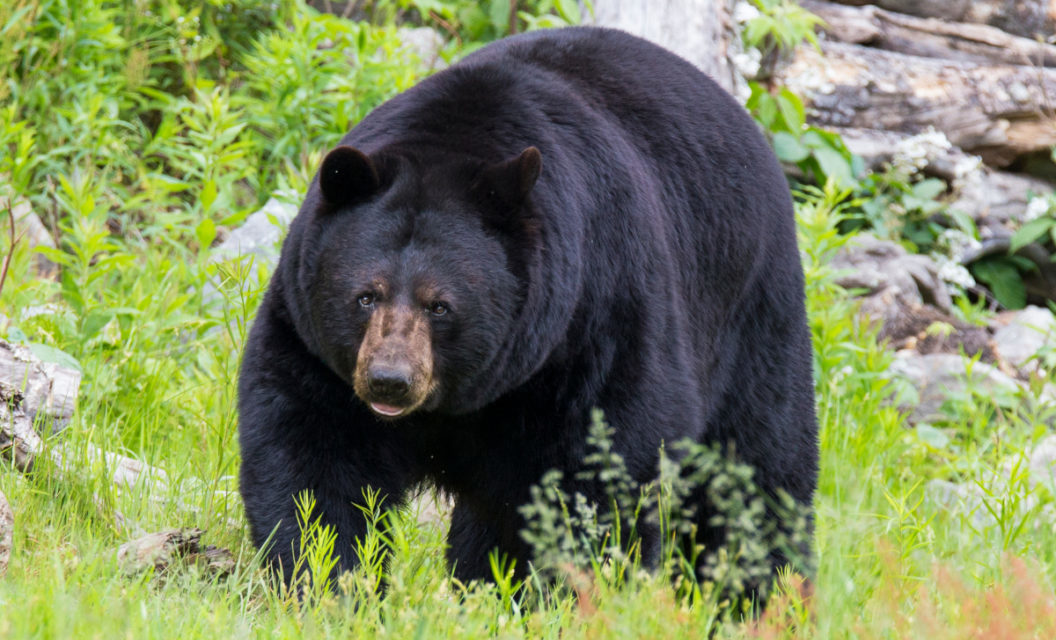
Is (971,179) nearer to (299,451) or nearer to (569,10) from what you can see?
(569,10)

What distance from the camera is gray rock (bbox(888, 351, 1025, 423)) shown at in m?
6.09

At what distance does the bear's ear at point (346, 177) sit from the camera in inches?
117

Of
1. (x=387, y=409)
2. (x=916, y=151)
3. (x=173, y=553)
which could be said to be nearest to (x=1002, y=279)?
(x=916, y=151)

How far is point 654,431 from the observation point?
10.7ft

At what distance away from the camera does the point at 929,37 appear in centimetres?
925

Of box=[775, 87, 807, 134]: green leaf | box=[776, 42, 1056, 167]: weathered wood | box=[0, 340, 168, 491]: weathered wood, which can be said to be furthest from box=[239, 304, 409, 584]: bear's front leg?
box=[776, 42, 1056, 167]: weathered wood

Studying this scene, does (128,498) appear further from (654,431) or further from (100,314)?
(654,431)

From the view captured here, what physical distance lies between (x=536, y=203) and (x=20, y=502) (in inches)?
60.0

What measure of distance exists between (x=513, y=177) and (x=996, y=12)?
7.76m

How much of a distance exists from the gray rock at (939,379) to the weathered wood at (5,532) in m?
4.18

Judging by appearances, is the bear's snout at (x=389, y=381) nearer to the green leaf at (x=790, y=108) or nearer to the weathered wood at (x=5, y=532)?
the weathered wood at (x=5, y=532)

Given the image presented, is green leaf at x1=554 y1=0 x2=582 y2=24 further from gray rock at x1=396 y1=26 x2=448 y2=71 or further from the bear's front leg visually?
the bear's front leg

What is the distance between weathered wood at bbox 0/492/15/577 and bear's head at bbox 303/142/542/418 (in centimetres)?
82

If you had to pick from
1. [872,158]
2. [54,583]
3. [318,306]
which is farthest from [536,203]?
[872,158]
